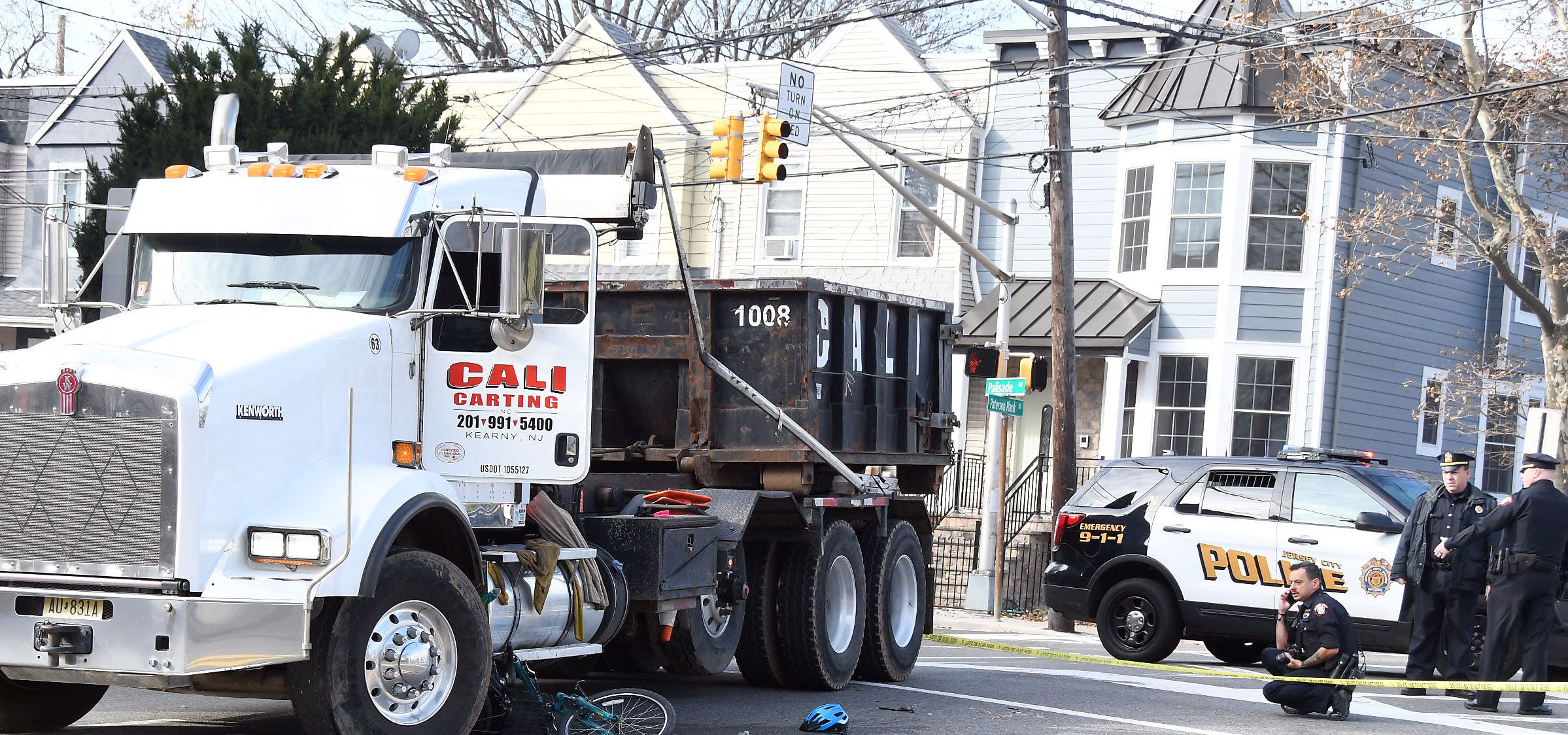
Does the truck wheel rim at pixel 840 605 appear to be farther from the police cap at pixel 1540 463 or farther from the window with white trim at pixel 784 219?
the window with white trim at pixel 784 219

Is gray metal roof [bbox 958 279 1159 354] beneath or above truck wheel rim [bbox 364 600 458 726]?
above

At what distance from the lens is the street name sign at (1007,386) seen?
20.6 meters

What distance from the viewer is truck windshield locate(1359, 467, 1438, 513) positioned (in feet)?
49.9

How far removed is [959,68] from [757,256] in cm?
472

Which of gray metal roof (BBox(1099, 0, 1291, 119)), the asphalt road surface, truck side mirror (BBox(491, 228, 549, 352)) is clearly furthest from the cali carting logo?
gray metal roof (BBox(1099, 0, 1291, 119))

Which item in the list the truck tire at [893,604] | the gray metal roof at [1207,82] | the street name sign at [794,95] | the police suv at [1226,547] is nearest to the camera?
the truck tire at [893,604]

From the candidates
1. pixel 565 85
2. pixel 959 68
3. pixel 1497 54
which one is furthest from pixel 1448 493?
pixel 565 85

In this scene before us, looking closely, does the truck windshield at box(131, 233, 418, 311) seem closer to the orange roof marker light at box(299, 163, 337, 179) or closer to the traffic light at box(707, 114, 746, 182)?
the orange roof marker light at box(299, 163, 337, 179)

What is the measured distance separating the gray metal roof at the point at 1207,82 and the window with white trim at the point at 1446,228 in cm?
294

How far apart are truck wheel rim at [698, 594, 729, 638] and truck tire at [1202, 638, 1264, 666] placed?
6831 mm

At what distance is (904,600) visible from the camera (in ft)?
44.9

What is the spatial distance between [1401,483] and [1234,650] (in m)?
2.33

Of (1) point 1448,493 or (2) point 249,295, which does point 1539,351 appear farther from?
(2) point 249,295

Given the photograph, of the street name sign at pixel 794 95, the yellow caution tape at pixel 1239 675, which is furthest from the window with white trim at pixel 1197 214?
the yellow caution tape at pixel 1239 675
